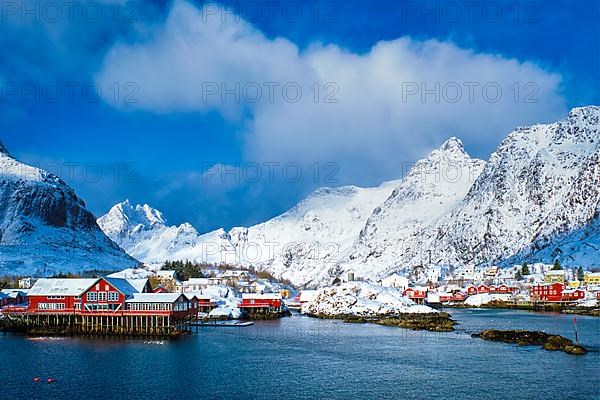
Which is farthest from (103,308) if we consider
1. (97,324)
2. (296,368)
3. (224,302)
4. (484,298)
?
(484,298)

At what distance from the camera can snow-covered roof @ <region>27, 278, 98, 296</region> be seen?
93.7m

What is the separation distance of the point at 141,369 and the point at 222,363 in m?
8.08

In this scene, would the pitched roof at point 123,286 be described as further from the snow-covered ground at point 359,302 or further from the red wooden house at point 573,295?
the red wooden house at point 573,295

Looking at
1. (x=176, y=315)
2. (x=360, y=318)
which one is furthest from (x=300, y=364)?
(x=360, y=318)

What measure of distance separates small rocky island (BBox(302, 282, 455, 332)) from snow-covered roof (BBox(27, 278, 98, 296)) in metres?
47.6

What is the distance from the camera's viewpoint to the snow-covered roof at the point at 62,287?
9369 centimetres

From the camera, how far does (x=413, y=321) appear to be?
10738 centimetres

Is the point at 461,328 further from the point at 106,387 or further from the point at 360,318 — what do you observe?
the point at 106,387

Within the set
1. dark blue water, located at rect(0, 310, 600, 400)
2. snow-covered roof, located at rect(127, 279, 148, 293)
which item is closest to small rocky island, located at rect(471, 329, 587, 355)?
dark blue water, located at rect(0, 310, 600, 400)

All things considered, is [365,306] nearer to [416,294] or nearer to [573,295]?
[416,294]

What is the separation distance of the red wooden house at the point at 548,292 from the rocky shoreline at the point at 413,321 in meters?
51.0

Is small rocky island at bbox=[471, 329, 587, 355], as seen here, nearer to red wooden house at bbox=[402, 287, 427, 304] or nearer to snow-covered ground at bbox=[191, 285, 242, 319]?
snow-covered ground at bbox=[191, 285, 242, 319]

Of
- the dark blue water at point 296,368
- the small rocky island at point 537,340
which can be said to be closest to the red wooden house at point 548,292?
the dark blue water at point 296,368

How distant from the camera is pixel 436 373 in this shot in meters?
56.8
